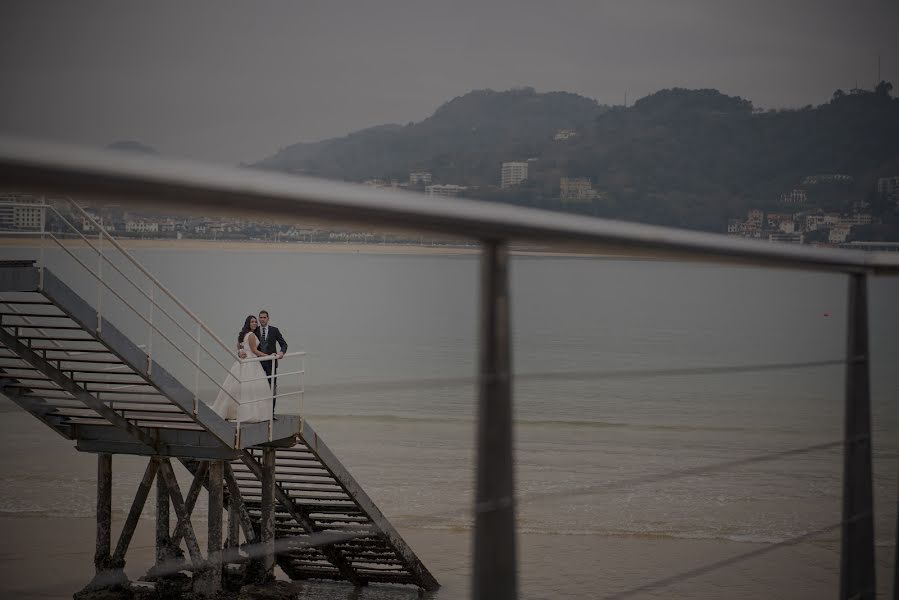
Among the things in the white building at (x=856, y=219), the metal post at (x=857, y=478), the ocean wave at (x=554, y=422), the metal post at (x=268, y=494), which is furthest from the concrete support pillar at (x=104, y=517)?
the white building at (x=856, y=219)

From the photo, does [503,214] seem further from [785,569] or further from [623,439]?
[623,439]

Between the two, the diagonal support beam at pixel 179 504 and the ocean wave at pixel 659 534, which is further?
the ocean wave at pixel 659 534

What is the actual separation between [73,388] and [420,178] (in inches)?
6846

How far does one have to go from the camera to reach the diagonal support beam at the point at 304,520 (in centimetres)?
1445

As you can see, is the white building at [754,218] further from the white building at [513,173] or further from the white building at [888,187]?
the white building at [513,173]

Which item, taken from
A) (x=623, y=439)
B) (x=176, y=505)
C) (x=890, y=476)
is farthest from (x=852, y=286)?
(x=623, y=439)

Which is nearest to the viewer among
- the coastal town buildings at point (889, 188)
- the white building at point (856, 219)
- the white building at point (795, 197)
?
the white building at point (856, 219)

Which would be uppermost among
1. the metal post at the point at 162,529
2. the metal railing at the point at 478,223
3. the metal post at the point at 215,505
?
the metal railing at the point at 478,223

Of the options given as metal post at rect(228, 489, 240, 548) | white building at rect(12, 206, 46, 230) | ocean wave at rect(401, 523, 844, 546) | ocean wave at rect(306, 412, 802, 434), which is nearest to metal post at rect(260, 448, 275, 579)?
metal post at rect(228, 489, 240, 548)

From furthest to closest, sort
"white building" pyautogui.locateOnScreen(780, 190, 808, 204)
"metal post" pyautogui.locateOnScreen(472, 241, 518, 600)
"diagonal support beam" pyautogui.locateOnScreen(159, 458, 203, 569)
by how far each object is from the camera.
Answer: "white building" pyautogui.locateOnScreen(780, 190, 808, 204), "diagonal support beam" pyautogui.locateOnScreen(159, 458, 203, 569), "metal post" pyautogui.locateOnScreen(472, 241, 518, 600)

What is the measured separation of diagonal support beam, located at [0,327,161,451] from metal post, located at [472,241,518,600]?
1024 centimetres

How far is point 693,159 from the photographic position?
607 feet

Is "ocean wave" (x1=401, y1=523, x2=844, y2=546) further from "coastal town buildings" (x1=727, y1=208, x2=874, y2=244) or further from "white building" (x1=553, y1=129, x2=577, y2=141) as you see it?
"white building" (x1=553, y1=129, x2=577, y2=141)

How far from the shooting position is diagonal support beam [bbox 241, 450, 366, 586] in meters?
14.5
